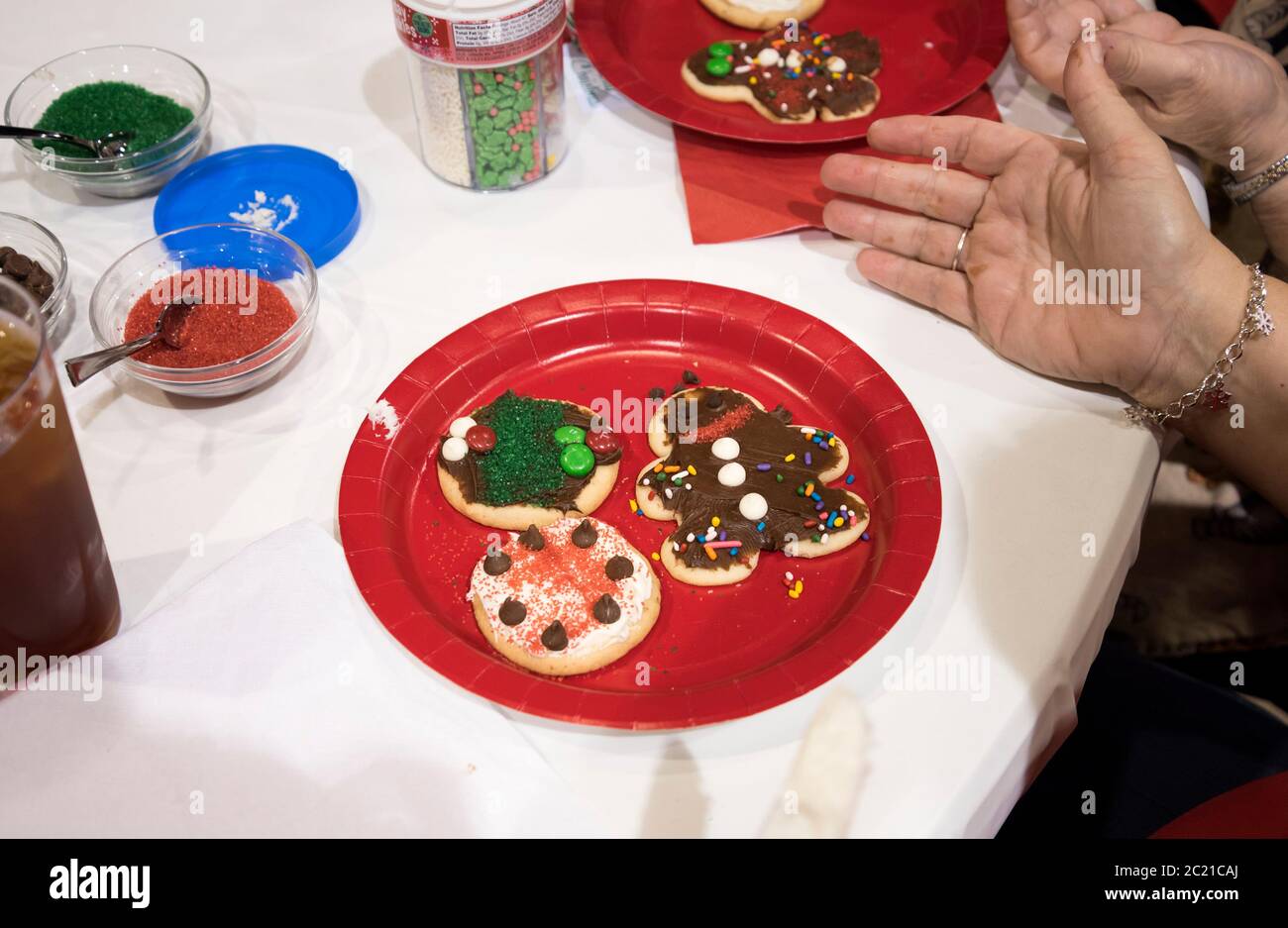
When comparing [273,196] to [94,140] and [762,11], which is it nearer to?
[94,140]

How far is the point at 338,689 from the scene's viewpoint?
41.8 inches

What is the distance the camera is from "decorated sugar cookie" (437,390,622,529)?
1.23m

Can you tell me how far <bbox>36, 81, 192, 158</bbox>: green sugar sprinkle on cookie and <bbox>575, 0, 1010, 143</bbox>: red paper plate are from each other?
680mm

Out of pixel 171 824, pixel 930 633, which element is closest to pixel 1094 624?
pixel 930 633

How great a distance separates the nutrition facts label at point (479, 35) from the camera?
132 cm

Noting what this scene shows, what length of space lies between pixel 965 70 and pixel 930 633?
1052 millimetres

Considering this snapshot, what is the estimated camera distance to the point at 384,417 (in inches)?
50.3

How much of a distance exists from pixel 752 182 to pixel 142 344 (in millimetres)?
922

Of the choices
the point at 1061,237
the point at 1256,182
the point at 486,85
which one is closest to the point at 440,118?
the point at 486,85

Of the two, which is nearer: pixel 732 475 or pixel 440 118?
pixel 732 475

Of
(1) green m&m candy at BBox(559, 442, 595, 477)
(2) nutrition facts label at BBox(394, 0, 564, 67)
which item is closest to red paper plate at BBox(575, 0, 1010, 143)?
(2) nutrition facts label at BBox(394, 0, 564, 67)

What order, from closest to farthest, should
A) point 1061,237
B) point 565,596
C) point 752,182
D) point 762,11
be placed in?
point 565,596 < point 1061,237 < point 752,182 < point 762,11

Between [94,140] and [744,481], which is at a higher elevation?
[94,140]

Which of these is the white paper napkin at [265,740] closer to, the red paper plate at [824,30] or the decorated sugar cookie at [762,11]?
the red paper plate at [824,30]
